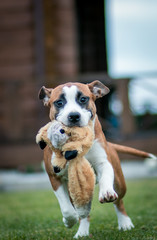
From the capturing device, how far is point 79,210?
12.3 ft

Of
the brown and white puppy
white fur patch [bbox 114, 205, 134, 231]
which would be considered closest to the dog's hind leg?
white fur patch [bbox 114, 205, 134, 231]

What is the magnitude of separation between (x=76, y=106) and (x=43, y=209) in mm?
3112

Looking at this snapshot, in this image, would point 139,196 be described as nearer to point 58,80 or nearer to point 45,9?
point 58,80

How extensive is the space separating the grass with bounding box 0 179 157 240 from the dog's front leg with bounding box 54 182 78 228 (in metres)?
0.20

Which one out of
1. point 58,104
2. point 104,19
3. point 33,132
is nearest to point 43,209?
point 58,104

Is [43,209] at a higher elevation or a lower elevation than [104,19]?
lower

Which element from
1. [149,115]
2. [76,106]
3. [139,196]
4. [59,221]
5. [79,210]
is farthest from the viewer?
[149,115]

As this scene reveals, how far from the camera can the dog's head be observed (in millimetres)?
3977

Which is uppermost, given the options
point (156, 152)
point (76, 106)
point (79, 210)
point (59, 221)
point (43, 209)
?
point (76, 106)

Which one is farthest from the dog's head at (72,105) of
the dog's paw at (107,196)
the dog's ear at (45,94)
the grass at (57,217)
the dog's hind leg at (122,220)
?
the dog's hind leg at (122,220)

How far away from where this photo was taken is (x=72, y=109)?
4.07 m

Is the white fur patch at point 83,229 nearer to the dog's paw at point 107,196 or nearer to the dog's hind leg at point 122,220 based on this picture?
the dog's hind leg at point 122,220

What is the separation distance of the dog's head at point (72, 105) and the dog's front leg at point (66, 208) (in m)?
0.66

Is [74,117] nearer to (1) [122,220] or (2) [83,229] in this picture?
(2) [83,229]
